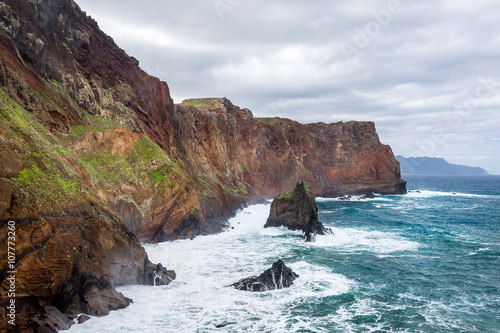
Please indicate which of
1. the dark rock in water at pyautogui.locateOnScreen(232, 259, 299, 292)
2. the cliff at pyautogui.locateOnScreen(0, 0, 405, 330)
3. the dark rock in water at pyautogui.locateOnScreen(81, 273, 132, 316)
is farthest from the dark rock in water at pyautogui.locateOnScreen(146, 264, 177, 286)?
the dark rock in water at pyautogui.locateOnScreen(232, 259, 299, 292)

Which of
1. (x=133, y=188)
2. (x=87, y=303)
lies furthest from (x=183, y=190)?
(x=87, y=303)

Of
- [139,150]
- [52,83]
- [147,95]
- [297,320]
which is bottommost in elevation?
[297,320]

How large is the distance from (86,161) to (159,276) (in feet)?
41.6

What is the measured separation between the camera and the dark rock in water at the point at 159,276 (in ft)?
65.0

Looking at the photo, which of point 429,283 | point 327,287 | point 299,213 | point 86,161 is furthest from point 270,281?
point 299,213

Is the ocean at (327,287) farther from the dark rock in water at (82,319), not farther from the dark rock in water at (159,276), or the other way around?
the dark rock in water at (159,276)

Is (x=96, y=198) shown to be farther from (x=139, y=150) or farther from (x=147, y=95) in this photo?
(x=147, y=95)

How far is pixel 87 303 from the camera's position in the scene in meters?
14.7

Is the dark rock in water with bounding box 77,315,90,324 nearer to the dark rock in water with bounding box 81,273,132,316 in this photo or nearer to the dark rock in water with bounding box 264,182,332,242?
the dark rock in water with bounding box 81,273,132,316

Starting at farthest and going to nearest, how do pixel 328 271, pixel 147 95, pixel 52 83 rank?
pixel 147 95, pixel 52 83, pixel 328 271

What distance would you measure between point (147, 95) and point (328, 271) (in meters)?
30.6

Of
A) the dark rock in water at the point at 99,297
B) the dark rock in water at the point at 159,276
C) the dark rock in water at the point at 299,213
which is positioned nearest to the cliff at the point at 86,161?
the dark rock in water at the point at 99,297

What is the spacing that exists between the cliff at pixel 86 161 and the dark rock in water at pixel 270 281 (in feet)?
21.9

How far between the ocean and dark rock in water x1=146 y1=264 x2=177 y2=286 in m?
0.53
